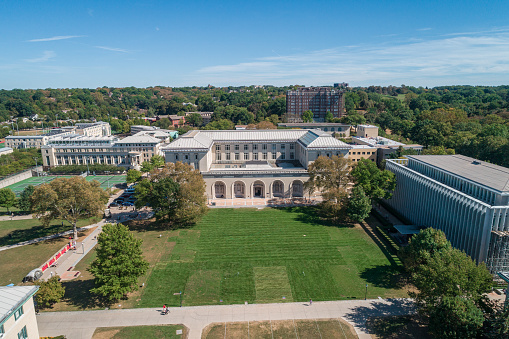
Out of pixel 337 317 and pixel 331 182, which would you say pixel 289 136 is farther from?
pixel 337 317

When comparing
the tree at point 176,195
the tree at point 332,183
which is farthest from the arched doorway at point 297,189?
the tree at point 176,195

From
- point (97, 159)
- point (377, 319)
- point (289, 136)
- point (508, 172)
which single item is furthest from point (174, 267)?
point (97, 159)

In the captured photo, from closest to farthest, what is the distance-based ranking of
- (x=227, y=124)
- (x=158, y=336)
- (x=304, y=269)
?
(x=158, y=336) < (x=304, y=269) < (x=227, y=124)

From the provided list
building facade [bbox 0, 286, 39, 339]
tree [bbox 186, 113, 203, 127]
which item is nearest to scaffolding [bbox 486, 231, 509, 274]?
building facade [bbox 0, 286, 39, 339]

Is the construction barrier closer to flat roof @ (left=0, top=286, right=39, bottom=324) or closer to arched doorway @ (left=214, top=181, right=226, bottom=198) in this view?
flat roof @ (left=0, top=286, right=39, bottom=324)

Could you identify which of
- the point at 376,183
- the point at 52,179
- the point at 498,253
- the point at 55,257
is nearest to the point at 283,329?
the point at 498,253

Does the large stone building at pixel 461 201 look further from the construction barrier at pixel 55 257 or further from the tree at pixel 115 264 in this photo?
the construction barrier at pixel 55 257

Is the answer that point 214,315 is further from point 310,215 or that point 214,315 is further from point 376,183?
point 376,183
